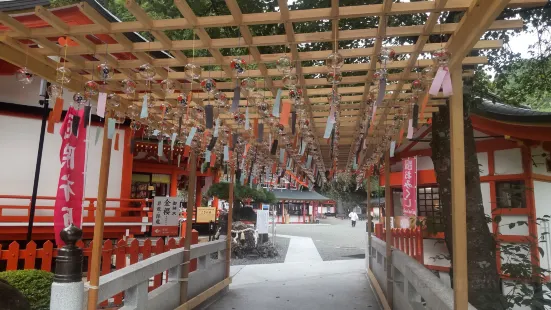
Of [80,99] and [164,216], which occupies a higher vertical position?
[80,99]

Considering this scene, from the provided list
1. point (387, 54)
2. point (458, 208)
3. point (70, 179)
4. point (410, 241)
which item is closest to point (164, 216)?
point (70, 179)

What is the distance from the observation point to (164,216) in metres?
9.62

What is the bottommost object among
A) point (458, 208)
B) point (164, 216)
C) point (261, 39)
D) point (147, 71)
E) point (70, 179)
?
point (164, 216)

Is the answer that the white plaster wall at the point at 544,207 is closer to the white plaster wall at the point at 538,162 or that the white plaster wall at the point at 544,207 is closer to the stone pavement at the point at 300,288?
the white plaster wall at the point at 538,162

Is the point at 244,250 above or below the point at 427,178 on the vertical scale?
below

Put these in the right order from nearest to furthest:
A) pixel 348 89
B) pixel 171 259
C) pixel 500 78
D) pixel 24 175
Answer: pixel 348 89
pixel 171 259
pixel 500 78
pixel 24 175

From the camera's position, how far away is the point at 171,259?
5578 mm

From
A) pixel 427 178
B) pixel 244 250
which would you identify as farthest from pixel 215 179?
pixel 427 178

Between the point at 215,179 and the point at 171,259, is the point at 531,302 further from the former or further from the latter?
the point at 215,179

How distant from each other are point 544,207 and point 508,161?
115cm

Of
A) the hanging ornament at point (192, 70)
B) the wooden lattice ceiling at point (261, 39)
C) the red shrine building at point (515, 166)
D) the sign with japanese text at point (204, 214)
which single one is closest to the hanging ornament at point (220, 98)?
the wooden lattice ceiling at point (261, 39)

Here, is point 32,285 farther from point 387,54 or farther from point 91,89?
point 387,54

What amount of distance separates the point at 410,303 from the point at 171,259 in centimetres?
333

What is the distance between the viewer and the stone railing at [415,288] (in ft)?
11.4
